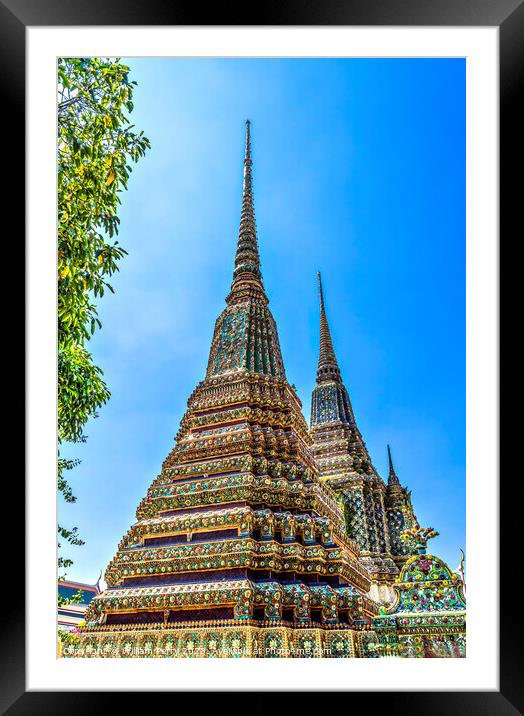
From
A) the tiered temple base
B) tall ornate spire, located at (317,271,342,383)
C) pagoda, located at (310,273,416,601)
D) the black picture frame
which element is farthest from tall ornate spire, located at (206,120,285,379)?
tall ornate spire, located at (317,271,342,383)

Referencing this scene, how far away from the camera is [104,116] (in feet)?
16.4

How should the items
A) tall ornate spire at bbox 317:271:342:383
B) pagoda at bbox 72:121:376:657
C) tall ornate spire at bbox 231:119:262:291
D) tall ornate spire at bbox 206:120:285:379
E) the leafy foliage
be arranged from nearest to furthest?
1. the leafy foliage
2. pagoda at bbox 72:121:376:657
3. tall ornate spire at bbox 206:120:285:379
4. tall ornate spire at bbox 231:119:262:291
5. tall ornate spire at bbox 317:271:342:383

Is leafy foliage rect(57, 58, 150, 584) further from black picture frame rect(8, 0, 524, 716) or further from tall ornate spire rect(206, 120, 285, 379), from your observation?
tall ornate spire rect(206, 120, 285, 379)

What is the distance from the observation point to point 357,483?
15766 millimetres

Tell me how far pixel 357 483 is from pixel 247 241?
313 inches

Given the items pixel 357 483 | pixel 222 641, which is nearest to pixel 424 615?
pixel 222 641

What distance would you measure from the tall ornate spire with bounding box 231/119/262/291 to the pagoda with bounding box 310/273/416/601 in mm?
5571

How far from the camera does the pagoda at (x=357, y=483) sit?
14672 mm

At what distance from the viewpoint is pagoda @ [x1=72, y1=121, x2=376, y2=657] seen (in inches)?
253

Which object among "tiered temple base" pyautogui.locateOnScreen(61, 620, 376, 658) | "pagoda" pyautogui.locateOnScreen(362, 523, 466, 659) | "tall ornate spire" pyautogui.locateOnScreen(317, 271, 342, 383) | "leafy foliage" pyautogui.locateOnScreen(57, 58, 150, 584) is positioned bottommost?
"tiered temple base" pyautogui.locateOnScreen(61, 620, 376, 658)
